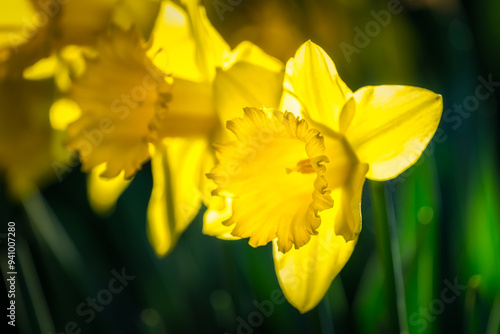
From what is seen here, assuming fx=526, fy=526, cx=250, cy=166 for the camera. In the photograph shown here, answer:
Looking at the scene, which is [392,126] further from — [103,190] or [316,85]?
[103,190]

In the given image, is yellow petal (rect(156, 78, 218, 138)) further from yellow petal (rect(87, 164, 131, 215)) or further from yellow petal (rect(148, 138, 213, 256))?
yellow petal (rect(87, 164, 131, 215))

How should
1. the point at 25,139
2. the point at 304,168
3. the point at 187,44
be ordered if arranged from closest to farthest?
the point at 304,168, the point at 187,44, the point at 25,139

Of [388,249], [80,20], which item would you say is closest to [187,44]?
[80,20]

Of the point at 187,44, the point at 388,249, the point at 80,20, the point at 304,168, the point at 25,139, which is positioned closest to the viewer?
the point at 388,249

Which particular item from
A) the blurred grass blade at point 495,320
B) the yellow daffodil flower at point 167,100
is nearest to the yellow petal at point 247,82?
the yellow daffodil flower at point 167,100

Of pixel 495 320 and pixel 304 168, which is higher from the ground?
pixel 304 168

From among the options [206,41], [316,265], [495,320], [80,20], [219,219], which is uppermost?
[80,20]

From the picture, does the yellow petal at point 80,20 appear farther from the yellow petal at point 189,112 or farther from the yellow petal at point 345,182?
the yellow petal at point 345,182
